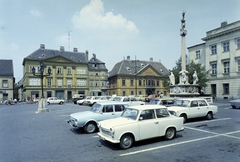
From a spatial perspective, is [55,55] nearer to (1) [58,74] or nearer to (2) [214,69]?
(1) [58,74]

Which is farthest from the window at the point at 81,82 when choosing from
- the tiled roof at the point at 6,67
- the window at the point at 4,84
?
the window at the point at 4,84

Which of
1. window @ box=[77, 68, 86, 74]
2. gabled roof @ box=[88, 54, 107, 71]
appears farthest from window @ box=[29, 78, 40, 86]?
gabled roof @ box=[88, 54, 107, 71]

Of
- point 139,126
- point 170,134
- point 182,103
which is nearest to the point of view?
point 139,126

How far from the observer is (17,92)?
78.1 metres

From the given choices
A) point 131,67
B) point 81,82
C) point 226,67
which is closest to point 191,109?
point 226,67

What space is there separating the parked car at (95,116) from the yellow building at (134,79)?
41149mm

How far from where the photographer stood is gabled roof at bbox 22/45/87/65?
50.2m

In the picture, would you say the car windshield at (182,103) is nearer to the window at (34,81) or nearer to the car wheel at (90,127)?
the car wheel at (90,127)

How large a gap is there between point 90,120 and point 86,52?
5149 cm

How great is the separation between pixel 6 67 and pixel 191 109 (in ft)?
189

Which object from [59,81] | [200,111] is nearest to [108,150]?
[200,111]

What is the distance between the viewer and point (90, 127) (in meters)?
9.55

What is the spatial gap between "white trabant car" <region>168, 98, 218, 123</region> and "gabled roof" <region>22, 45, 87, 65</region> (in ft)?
151

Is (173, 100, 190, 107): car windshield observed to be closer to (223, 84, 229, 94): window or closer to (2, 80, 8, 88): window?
(223, 84, 229, 94): window
